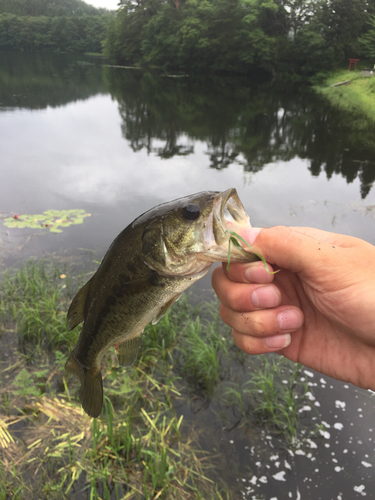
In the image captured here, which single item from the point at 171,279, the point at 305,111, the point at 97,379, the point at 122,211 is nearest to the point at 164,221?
the point at 171,279

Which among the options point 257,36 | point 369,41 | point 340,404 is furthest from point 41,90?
point 369,41

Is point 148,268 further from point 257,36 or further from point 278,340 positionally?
point 257,36

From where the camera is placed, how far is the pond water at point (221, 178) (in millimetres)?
3809

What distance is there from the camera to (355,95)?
31.7 meters

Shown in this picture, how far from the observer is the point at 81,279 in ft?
19.5

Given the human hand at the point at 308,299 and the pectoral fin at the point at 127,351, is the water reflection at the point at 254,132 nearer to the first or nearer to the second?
the human hand at the point at 308,299

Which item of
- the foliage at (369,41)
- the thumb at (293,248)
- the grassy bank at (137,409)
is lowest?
the grassy bank at (137,409)

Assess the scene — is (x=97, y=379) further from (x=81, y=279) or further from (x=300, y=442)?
(x=81, y=279)

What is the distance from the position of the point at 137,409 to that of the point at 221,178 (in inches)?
391

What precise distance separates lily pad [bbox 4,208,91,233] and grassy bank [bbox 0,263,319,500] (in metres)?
3.12

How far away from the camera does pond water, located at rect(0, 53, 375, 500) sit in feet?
12.5

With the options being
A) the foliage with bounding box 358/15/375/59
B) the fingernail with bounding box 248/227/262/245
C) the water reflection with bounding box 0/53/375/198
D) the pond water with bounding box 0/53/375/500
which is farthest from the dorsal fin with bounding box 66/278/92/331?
the foliage with bounding box 358/15/375/59

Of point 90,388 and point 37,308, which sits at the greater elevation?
point 90,388

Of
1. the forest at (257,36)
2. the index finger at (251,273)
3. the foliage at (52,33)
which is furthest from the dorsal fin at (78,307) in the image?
the foliage at (52,33)
